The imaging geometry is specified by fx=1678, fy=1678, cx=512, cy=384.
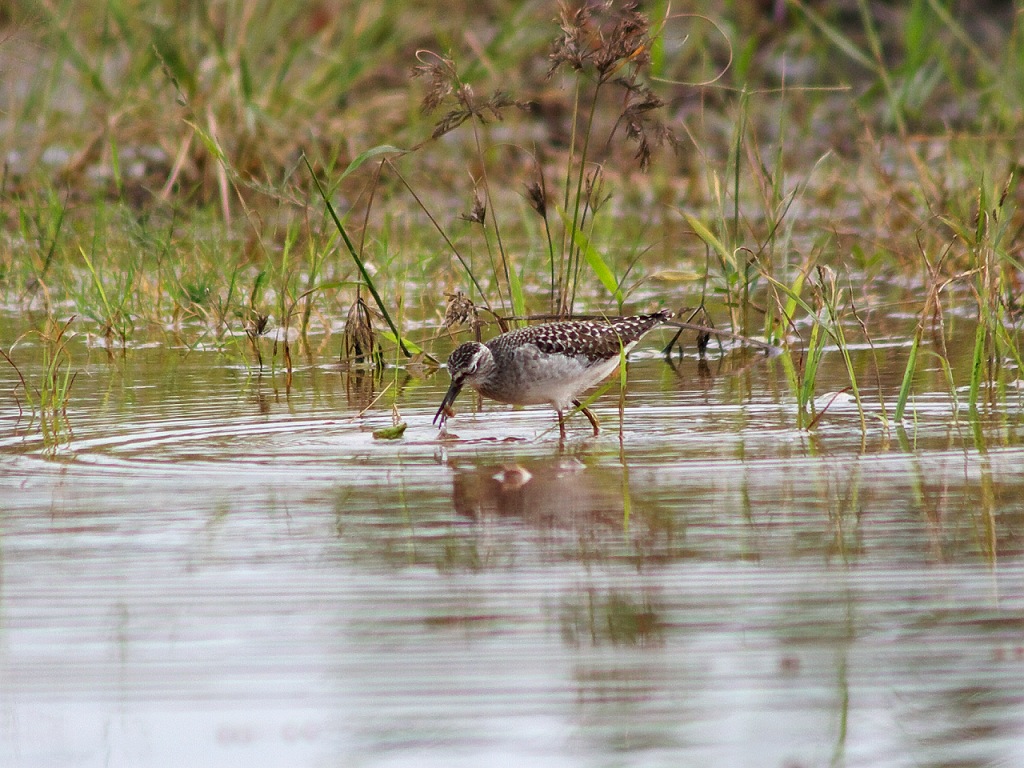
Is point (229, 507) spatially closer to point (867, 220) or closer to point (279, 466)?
point (279, 466)

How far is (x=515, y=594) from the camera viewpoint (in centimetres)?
343

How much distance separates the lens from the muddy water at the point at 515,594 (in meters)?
2.67

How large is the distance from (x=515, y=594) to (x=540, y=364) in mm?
2855

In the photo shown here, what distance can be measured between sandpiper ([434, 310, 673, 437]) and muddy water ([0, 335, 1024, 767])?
0.43 m

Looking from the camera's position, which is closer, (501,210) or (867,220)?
(867,220)

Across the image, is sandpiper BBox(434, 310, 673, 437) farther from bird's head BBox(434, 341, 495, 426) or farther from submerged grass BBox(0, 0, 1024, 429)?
submerged grass BBox(0, 0, 1024, 429)

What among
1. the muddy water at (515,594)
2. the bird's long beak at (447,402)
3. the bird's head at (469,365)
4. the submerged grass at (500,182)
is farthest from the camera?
the submerged grass at (500,182)

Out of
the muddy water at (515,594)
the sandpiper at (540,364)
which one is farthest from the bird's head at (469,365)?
the muddy water at (515,594)

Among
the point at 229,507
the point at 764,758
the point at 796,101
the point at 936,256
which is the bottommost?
the point at 764,758

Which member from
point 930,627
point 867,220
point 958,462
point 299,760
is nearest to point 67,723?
point 299,760

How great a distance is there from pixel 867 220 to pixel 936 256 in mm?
2781

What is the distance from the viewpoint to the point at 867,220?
1195cm

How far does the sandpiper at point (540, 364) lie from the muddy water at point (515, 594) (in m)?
0.43

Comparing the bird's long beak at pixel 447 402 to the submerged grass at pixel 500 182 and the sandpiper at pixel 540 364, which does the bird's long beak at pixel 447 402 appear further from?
the submerged grass at pixel 500 182
